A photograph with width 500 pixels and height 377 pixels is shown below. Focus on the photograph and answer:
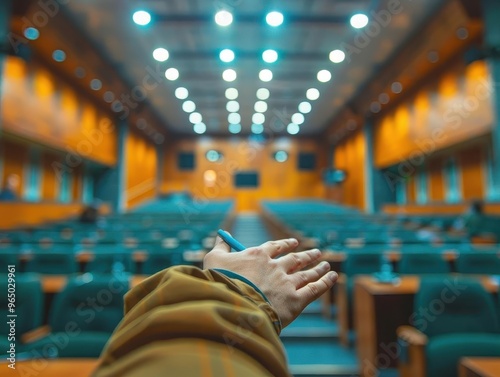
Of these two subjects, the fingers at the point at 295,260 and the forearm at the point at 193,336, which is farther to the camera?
the fingers at the point at 295,260

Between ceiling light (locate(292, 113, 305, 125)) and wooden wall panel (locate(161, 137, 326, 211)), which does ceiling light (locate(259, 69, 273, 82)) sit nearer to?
ceiling light (locate(292, 113, 305, 125))

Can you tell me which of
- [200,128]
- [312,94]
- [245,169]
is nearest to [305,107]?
[312,94]

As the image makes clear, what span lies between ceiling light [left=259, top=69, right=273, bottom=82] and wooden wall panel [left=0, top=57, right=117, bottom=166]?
18.8 ft

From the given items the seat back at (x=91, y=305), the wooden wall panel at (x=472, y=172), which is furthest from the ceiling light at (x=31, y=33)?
the wooden wall panel at (x=472, y=172)

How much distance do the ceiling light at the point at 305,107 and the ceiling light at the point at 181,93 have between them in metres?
4.53

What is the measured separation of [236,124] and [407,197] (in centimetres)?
859

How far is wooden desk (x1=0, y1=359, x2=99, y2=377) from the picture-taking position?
3.63 feet

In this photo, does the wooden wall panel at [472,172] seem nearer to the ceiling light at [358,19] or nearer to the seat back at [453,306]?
the ceiling light at [358,19]

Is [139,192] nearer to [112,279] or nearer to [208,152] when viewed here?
[208,152]

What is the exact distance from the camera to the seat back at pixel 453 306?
2.01m

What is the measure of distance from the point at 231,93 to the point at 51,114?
5941mm

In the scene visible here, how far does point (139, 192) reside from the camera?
15.4m

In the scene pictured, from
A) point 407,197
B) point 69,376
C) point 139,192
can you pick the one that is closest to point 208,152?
point 139,192

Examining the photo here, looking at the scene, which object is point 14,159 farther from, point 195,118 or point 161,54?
point 195,118
